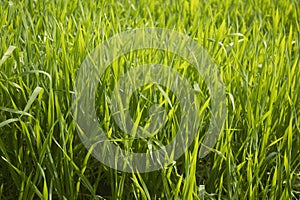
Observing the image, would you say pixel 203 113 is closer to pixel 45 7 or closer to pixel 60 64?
pixel 60 64

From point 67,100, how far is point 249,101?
1.49 ft

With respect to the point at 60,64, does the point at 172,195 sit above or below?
below

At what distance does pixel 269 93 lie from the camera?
4.98ft

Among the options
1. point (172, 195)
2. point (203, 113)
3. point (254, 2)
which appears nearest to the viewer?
point (172, 195)

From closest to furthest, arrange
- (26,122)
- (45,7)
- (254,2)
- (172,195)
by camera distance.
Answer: (172,195) < (26,122) < (45,7) < (254,2)

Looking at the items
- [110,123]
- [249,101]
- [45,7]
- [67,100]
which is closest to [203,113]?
[249,101]

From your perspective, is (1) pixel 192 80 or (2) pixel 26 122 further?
(1) pixel 192 80

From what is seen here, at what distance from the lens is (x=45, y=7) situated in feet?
6.23

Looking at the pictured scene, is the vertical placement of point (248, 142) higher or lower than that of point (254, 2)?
lower

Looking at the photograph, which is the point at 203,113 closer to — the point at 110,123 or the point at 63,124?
the point at 110,123

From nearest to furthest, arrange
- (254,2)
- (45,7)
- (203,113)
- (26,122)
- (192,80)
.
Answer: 1. (26,122)
2. (203,113)
3. (192,80)
4. (45,7)
5. (254,2)

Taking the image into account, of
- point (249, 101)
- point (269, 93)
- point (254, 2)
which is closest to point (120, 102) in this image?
point (249, 101)

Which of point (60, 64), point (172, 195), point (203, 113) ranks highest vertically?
point (60, 64)

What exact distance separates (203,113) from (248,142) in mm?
134
